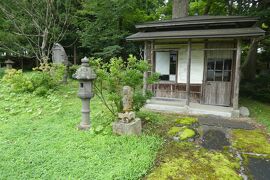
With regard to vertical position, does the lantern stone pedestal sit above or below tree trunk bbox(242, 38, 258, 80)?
below

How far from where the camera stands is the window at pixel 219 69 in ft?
25.3

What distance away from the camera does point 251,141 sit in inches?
190

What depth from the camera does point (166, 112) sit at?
24.3 feet

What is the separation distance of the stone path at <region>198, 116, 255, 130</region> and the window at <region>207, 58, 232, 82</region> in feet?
5.71

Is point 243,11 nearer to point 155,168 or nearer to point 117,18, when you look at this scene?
point 117,18

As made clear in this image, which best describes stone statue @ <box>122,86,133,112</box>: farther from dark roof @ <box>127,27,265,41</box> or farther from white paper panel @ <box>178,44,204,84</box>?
white paper panel @ <box>178,44,204,84</box>

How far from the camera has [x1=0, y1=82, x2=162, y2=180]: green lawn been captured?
3.33 metres

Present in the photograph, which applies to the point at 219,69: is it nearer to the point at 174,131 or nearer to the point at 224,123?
the point at 224,123

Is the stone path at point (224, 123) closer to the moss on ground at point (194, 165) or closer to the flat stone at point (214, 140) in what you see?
the flat stone at point (214, 140)

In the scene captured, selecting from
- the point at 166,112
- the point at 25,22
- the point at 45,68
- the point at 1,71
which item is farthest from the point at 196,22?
the point at 1,71

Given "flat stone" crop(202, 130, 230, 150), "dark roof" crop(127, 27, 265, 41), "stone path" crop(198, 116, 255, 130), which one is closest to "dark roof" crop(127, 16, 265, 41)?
"dark roof" crop(127, 27, 265, 41)

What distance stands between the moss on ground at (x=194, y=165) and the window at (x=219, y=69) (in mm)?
4167

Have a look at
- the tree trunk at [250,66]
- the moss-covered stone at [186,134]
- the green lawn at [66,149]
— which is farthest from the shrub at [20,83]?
the tree trunk at [250,66]

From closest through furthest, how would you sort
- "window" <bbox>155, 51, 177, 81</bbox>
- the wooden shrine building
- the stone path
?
the stone path < the wooden shrine building < "window" <bbox>155, 51, 177, 81</bbox>
